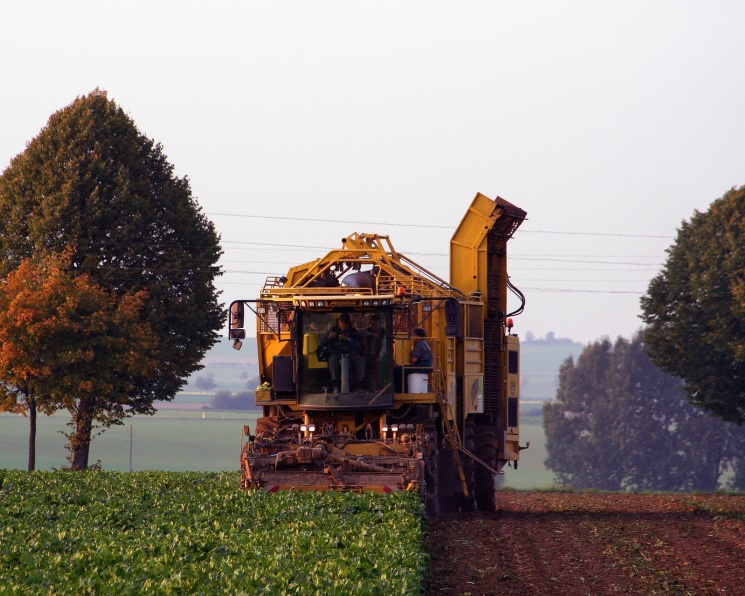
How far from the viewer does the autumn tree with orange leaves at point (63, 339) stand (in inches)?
1521

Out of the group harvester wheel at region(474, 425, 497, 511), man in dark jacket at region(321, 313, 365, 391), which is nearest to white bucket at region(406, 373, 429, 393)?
man in dark jacket at region(321, 313, 365, 391)

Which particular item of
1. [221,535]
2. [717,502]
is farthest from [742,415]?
[221,535]

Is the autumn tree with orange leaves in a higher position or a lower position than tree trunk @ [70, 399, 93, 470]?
higher

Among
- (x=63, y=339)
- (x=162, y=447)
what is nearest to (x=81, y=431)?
(x=63, y=339)

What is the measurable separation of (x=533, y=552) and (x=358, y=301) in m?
6.92

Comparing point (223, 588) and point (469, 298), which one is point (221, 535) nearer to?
point (223, 588)

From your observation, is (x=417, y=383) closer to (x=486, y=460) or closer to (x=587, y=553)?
(x=486, y=460)

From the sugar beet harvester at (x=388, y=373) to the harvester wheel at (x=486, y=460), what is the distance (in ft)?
0.09

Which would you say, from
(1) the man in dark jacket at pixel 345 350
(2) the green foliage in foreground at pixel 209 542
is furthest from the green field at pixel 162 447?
(2) the green foliage in foreground at pixel 209 542

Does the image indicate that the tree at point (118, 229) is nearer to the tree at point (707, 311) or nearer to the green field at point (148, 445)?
the tree at point (707, 311)

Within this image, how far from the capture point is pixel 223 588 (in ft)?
40.0

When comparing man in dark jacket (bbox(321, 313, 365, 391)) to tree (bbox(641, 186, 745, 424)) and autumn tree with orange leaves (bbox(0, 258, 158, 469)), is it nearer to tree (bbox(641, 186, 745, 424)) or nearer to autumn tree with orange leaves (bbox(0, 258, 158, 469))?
autumn tree with orange leaves (bbox(0, 258, 158, 469))

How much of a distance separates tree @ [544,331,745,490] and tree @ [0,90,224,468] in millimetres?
50705

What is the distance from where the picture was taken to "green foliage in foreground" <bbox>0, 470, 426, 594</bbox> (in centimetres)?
1251
